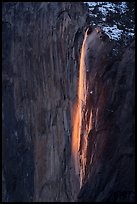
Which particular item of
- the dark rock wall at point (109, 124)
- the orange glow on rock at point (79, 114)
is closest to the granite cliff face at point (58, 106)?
the dark rock wall at point (109, 124)

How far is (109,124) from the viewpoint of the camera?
316 inches

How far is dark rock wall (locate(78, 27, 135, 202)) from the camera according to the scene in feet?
24.3

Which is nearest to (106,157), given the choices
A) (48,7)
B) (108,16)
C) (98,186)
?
(98,186)

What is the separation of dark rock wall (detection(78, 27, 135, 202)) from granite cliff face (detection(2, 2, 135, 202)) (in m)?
0.01

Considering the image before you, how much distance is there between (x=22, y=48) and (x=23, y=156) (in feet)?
12.5

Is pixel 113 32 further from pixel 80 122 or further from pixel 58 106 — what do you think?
pixel 58 106

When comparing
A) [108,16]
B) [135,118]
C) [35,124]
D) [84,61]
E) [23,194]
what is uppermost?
[108,16]

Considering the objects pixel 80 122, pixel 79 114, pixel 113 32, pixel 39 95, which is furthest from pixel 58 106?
pixel 113 32

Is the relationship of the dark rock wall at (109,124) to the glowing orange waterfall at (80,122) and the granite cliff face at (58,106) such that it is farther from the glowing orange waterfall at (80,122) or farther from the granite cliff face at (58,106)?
the glowing orange waterfall at (80,122)

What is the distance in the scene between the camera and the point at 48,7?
16375 millimetres

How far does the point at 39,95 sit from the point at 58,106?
1.97 meters

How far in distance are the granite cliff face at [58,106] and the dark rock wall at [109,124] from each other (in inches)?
0.6

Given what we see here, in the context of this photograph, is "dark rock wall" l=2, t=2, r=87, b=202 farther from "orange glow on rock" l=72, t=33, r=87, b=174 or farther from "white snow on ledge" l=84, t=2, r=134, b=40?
"white snow on ledge" l=84, t=2, r=134, b=40

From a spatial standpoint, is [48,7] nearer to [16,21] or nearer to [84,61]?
[16,21]
